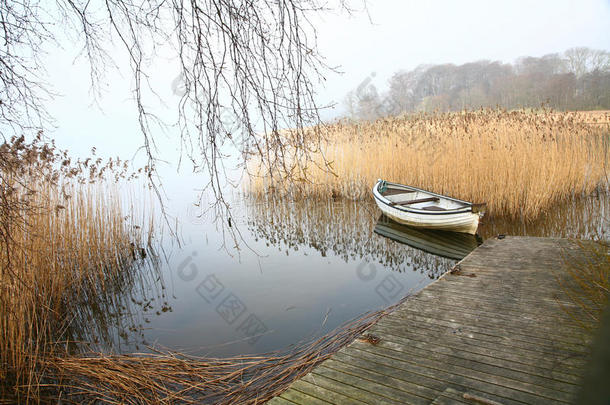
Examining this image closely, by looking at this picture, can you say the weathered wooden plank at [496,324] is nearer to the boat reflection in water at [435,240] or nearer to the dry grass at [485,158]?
the dry grass at [485,158]


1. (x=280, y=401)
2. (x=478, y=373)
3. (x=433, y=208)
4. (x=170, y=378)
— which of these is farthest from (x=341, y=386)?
(x=433, y=208)

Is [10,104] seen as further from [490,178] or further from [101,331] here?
[490,178]

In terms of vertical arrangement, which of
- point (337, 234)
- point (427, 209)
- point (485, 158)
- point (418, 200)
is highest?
point (485, 158)

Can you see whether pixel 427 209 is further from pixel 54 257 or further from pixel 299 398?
pixel 54 257

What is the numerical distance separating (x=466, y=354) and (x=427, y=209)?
5176 mm

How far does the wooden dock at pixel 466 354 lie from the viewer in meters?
1.95

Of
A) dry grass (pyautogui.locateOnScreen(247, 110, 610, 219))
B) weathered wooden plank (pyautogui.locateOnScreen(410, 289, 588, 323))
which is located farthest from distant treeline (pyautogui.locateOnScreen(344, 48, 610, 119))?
weathered wooden plank (pyautogui.locateOnScreen(410, 289, 588, 323))

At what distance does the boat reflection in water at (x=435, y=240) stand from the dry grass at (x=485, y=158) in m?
1.10

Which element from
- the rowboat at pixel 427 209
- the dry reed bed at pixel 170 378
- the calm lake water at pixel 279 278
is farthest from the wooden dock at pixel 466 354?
the rowboat at pixel 427 209

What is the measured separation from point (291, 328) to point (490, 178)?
514cm

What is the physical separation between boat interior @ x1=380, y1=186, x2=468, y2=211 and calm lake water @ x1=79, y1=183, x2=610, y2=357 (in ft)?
1.72

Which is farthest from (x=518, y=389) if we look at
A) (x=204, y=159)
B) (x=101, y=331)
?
(x=101, y=331)

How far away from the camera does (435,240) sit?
23.0 ft

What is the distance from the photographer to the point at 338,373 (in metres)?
2.19
